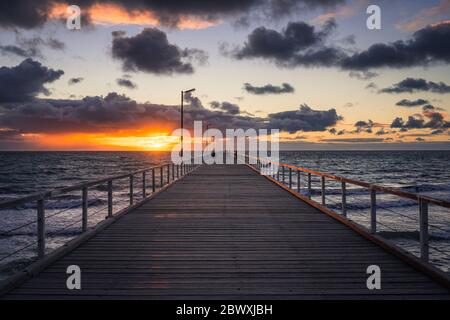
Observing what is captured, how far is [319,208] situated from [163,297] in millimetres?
7093

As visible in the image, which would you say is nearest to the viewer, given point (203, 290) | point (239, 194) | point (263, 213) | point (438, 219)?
point (203, 290)

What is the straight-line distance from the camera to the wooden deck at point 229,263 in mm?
4453

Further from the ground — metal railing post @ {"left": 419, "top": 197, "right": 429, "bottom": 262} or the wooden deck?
metal railing post @ {"left": 419, "top": 197, "right": 429, "bottom": 262}

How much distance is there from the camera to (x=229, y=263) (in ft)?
18.4

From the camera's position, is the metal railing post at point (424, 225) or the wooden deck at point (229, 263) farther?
the metal railing post at point (424, 225)

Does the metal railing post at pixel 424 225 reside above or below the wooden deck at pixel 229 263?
above

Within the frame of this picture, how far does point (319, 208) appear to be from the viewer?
10.6m

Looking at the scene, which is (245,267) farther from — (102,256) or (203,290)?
(102,256)

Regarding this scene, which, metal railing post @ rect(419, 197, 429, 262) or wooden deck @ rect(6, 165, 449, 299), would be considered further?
metal railing post @ rect(419, 197, 429, 262)

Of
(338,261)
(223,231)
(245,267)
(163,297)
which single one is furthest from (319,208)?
(163,297)

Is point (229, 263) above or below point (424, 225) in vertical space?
below

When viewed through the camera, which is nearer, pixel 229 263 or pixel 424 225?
pixel 424 225

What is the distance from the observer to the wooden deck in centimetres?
445

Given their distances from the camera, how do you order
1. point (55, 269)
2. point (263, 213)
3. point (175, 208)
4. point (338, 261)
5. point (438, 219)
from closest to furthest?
point (55, 269), point (338, 261), point (263, 213), point (175, 208), point (438, 219)
